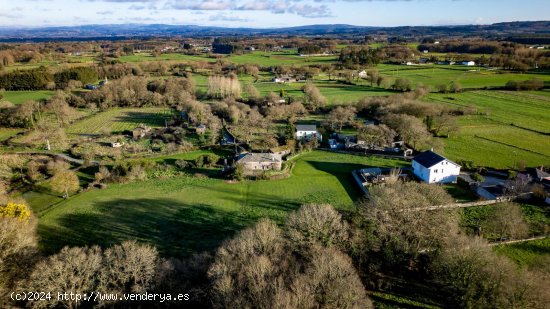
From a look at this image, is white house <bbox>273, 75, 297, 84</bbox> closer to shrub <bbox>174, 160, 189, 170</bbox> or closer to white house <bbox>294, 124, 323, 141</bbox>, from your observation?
white house <bbox>294, 124, 323, 141</bbox>

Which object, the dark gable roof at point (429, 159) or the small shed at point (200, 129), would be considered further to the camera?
the small shed at point (200, 129)

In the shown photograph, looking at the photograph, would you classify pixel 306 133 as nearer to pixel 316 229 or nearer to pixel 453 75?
pixel 316 229

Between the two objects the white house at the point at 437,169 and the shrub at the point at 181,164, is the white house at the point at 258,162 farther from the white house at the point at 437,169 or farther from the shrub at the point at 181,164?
the white house at the point at 437,169

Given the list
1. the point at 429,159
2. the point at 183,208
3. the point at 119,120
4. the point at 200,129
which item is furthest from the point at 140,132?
the point at 429,159

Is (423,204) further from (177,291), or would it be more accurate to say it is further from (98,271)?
(98,271)

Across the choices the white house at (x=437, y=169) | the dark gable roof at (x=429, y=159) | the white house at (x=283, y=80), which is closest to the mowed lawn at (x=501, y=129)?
the white house at (x=437, y=169)

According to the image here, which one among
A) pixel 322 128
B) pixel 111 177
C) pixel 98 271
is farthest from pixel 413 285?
pixel 322 128
